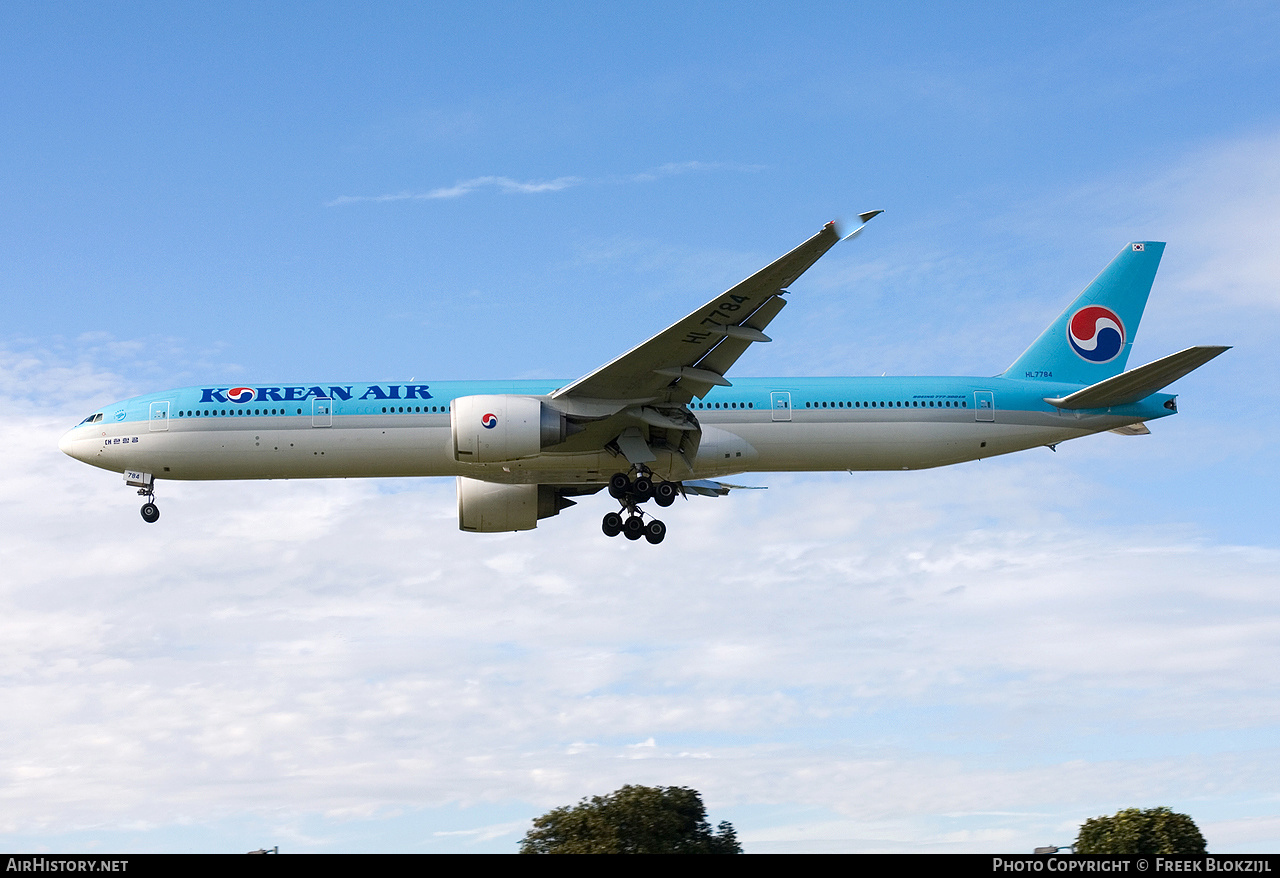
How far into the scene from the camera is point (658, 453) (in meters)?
28.7

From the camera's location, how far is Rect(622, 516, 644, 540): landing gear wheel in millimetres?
29922

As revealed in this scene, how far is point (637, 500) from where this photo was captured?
2964 cm

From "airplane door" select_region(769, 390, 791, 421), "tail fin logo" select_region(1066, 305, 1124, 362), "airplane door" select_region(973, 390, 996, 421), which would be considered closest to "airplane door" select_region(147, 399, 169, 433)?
"airplane door" select_region(769, 390, 791, 421)

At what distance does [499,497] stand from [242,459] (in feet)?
19.9

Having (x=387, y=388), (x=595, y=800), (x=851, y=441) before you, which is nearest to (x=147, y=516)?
(x=387, y=388)

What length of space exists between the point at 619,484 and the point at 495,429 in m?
4.15

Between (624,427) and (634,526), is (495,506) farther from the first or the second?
(624,427)

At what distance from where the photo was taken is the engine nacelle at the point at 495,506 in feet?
103

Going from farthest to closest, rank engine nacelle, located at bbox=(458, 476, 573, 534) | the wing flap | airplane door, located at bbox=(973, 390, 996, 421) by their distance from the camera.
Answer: engine nacelle, located at bbox=(458, 476, 573, 534) → airplane door, located at bbox=(973, 390, 996, 421) → the wing flap

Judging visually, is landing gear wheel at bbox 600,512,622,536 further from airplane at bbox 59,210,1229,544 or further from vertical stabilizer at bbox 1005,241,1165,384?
vertical stabilizer at bbox 1005,241,1165,384

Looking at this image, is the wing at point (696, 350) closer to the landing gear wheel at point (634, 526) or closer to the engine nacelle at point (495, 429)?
the engine nacelle at point (495, 429)

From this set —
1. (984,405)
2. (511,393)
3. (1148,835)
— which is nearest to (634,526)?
(511,393)

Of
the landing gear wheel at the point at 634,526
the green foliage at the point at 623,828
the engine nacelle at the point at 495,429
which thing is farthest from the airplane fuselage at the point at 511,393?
the green foliage at the point at 623,828
